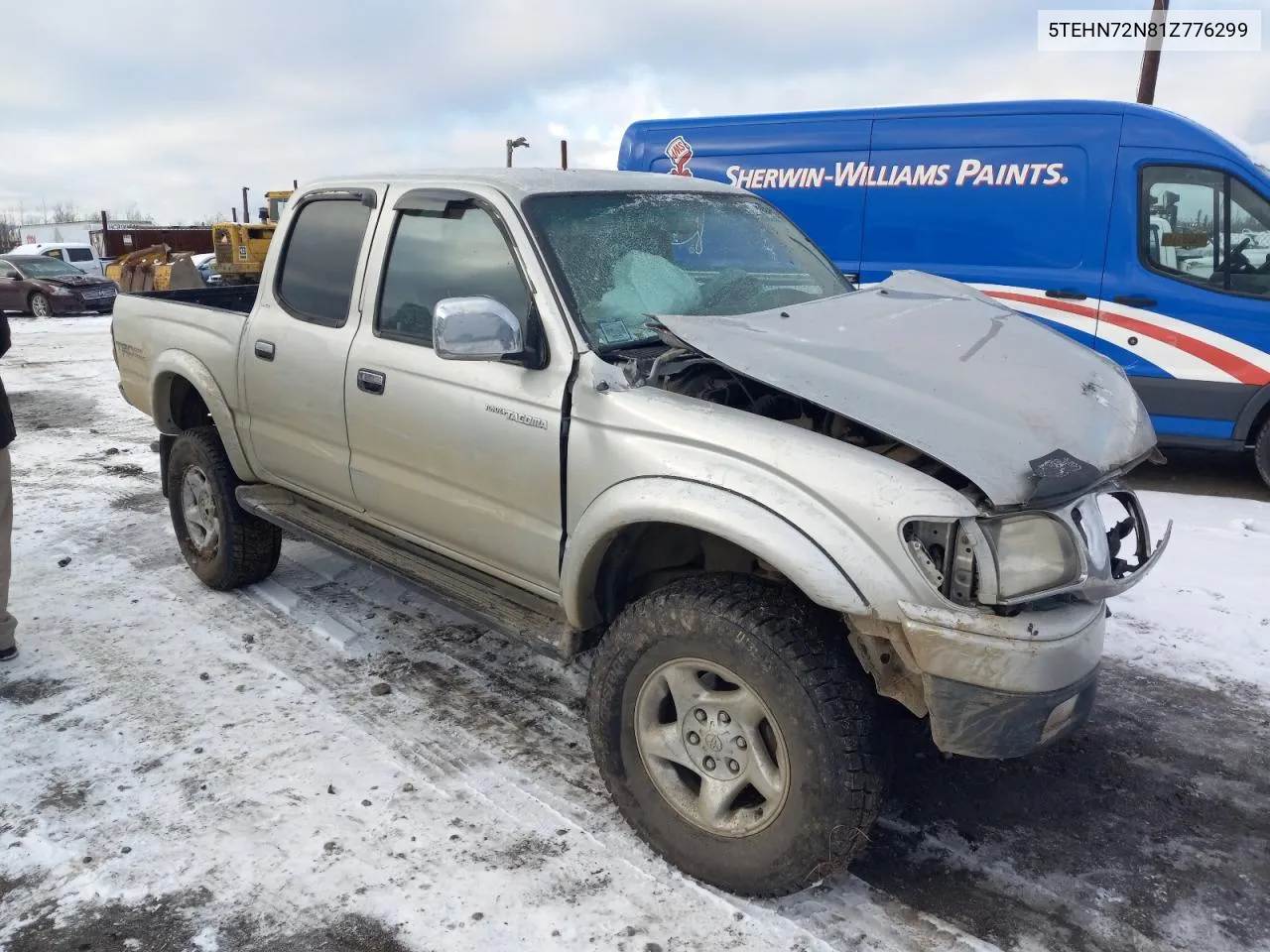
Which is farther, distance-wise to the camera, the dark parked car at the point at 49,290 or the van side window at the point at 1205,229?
the dark parked car at the point at 49,290

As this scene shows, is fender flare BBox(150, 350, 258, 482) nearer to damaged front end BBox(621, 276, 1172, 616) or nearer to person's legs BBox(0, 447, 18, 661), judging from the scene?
person's legs BBox(0, 447, 18, 661)

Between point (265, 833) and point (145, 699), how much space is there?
3.87ft

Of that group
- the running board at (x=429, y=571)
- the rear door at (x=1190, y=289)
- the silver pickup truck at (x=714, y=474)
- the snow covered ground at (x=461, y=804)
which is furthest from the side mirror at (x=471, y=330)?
the rear door at (x=1190, y=289)

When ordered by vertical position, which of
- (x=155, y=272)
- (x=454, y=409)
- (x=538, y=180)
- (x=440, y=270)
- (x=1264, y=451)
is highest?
(x=538, y=180)

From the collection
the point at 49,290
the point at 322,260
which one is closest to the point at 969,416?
the point at 322,260

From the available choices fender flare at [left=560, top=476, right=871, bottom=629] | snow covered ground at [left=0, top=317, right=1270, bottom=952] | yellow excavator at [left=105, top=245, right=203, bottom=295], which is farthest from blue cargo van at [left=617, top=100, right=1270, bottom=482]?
yellow excavator at [left=105, top=245, right=203, bottom=295]

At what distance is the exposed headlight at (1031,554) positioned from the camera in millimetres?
2328

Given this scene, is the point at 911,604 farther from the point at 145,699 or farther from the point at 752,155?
the point at 752,155

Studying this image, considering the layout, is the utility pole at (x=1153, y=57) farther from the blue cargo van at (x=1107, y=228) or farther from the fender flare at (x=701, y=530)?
the fender flare at (x=701, y=530)

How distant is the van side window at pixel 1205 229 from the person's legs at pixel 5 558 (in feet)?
23.3

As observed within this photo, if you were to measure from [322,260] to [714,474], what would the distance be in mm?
2350

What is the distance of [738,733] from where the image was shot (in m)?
2.64

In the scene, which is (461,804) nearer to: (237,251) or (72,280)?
(72,280)

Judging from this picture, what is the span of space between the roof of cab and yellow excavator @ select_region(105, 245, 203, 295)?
17.8 meters
